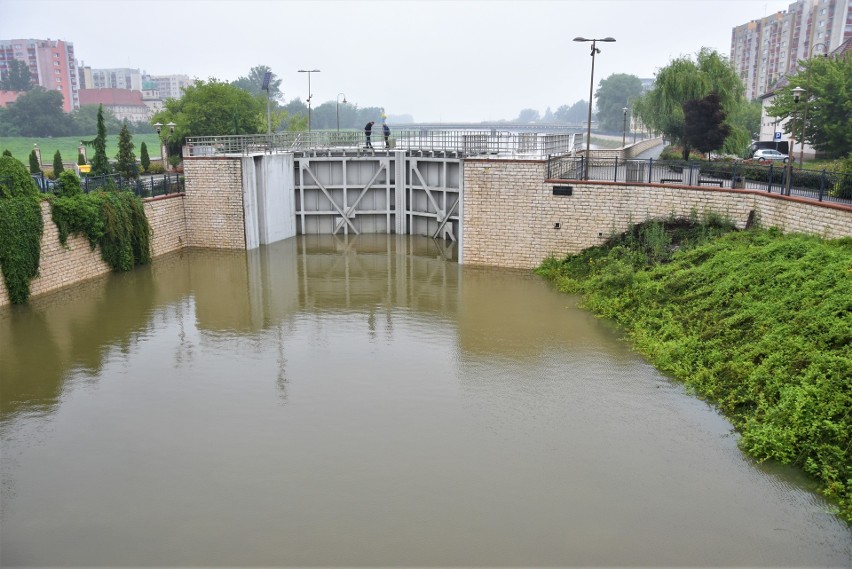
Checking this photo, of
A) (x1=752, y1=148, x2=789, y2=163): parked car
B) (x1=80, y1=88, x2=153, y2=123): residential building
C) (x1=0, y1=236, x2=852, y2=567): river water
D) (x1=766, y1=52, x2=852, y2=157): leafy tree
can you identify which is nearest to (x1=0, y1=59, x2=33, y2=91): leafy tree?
(x1=80, y1=88, x2=153, y2=123): residential building

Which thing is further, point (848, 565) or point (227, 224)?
point (227, 224)

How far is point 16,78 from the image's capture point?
11362 centimetres

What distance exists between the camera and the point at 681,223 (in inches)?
862

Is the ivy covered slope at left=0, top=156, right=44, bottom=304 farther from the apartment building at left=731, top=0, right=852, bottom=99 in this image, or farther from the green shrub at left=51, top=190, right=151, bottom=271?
the apartment building at left=731, top=0, right=852, bottom=99

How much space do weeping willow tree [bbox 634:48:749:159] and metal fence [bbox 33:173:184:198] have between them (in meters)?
24.1

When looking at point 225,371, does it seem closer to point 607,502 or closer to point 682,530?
point 607,502

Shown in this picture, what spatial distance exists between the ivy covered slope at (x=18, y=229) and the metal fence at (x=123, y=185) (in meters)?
1.94

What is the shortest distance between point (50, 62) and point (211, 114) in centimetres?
11781

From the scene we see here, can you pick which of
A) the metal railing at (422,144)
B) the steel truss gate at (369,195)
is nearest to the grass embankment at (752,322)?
the metal railing at (422,144)

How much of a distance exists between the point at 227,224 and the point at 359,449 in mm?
17905

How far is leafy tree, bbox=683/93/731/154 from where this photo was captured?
3130 centimetres

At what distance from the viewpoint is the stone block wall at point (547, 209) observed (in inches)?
865

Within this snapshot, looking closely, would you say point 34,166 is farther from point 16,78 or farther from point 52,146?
point 16,78

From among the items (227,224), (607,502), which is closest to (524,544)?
(607,502)
